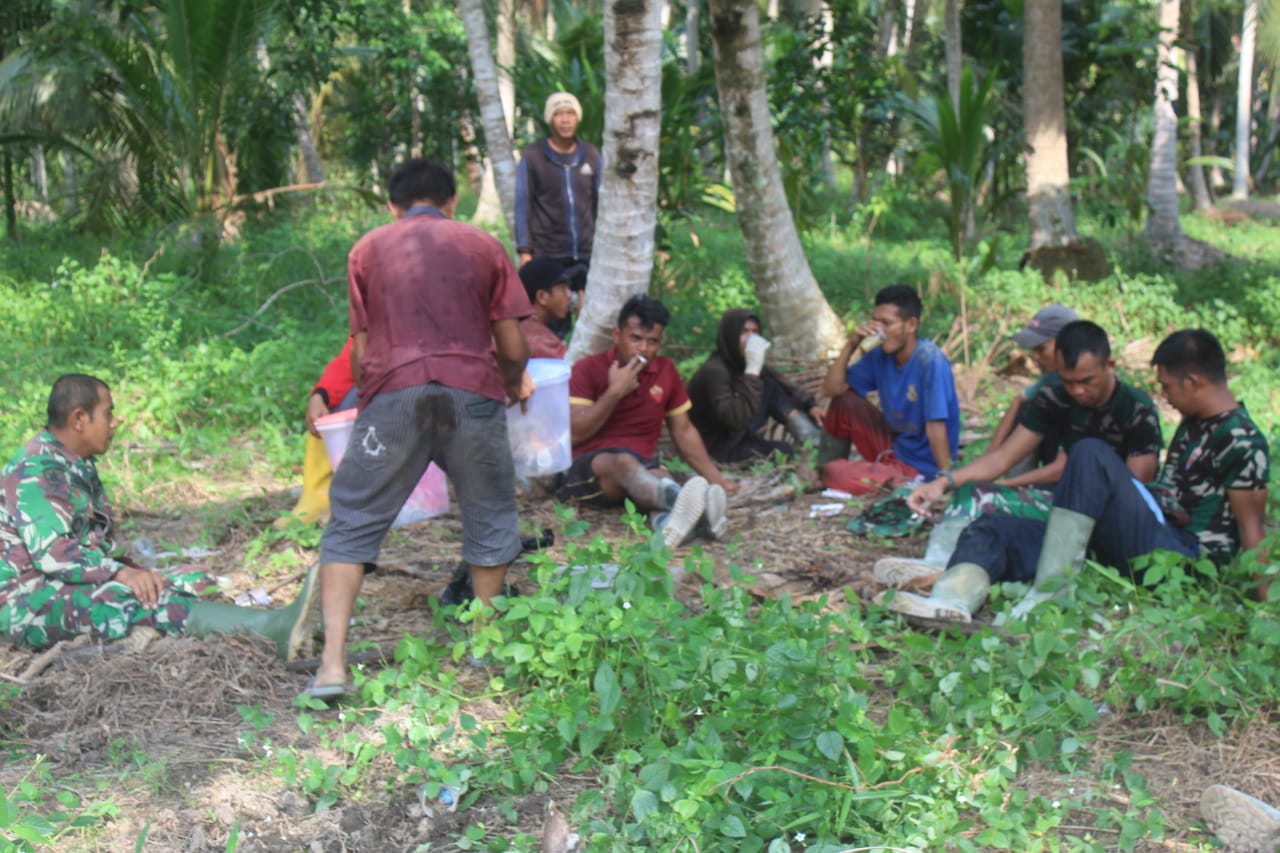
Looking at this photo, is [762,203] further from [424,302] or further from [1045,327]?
[424,302]

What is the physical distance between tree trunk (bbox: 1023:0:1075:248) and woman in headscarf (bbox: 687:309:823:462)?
5015 mm

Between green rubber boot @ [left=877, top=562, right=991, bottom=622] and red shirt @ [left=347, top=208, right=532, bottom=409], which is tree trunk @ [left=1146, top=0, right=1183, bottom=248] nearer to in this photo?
green rubber boot @ [left=877, top=562, right=991, bottom=622]

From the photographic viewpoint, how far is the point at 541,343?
18.1 feet

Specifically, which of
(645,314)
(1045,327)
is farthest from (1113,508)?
(645,314)

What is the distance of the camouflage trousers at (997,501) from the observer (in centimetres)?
488

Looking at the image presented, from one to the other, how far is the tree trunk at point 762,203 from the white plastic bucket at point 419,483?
141 inches

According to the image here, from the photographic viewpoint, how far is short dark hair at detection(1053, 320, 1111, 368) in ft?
15.1

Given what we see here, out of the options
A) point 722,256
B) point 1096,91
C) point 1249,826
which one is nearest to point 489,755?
point 1249,826

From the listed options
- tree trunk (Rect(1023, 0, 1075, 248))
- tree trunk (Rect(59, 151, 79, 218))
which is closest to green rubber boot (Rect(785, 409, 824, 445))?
tree trunk (Rect(1023, 0, 1075, 248))

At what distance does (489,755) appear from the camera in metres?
3.27

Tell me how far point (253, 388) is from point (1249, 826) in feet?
19.3

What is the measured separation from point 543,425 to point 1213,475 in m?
2.52

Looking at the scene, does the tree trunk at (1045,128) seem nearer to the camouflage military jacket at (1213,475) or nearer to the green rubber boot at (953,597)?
the camouflage military jacket at (1213,475)

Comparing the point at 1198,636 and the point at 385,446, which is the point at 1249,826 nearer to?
the point at 1198,636
